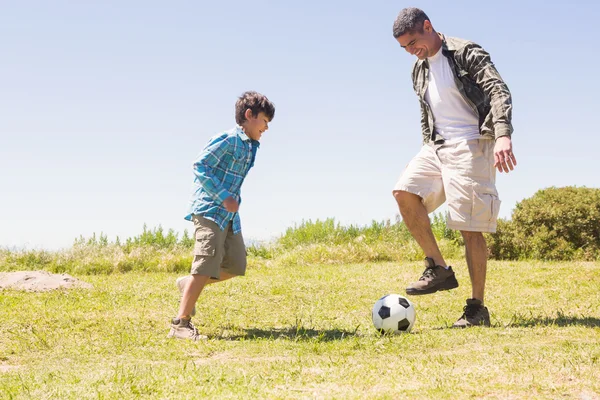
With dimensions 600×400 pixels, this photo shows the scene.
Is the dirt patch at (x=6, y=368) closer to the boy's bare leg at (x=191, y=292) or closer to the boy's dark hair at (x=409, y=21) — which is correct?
the boy's bare leg at (x=191, y=292)

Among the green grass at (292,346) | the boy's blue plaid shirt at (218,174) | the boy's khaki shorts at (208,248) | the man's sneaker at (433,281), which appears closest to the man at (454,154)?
the man's sneaker at (433,281)

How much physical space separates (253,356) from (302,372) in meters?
0.82

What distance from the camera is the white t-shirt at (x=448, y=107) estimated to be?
560cm

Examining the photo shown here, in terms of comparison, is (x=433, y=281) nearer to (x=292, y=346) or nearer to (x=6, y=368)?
(x=292, y=346)

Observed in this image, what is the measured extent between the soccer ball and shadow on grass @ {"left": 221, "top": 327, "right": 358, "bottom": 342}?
0.83 ft

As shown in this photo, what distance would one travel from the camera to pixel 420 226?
5.72 meters

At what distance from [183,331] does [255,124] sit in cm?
183

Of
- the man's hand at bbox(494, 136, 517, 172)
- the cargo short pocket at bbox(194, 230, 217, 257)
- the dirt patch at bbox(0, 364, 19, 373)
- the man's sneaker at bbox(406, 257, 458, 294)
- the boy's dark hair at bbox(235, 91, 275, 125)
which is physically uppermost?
the boy's dark hair at bbox(235, 91, 275, 125)

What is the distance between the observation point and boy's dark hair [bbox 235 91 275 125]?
5.55 metres

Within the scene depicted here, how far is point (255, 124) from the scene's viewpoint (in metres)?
5.57

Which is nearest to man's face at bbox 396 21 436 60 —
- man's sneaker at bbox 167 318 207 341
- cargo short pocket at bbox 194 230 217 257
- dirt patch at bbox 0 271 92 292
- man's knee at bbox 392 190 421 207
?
man's knee at bbox 392 190 421 207

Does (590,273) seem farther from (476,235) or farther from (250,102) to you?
(250,102)

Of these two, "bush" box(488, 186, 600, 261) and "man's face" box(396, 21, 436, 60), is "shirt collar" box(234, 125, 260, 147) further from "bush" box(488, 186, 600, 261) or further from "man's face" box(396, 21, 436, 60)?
"bush" box(488, 186, 600, 261)

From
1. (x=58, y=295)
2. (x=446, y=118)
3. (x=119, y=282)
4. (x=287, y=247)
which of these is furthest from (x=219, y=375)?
(x=287, y=247)
